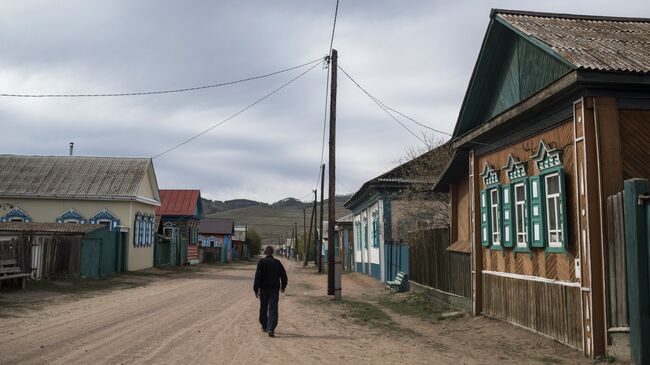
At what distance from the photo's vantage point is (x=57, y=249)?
2248 cm

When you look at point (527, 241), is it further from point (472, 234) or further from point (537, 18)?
point (537, 18)

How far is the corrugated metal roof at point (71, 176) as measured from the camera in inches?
1214

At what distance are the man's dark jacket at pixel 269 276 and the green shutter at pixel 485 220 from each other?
4.76 m

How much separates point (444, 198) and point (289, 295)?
28.3 feet

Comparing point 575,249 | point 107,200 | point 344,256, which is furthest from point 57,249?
point 344,256

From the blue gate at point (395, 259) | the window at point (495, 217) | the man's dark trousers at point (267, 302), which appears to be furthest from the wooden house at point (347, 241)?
the man's dark trousers at point (267, 302)

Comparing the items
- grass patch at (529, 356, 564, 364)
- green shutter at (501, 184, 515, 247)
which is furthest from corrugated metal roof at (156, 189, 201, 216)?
grass patch at (529, 356, 564, 364)

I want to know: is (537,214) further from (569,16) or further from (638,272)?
(569,16)

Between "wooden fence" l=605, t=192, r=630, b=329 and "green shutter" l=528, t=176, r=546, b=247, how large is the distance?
Answer: 6.35 ft

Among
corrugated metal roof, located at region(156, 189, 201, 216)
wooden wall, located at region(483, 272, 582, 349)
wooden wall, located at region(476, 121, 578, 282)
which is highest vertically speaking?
corrugated metal roof, located at region(156, 189, 201, 216)

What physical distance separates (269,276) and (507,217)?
4976 millimetres

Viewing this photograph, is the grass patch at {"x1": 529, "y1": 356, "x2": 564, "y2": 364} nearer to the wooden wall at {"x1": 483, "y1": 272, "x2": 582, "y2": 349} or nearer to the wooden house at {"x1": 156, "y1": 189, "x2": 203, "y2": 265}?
the wooden wall at {"x1": 483, "y1": 272, "x2": 582, "y2": 349}

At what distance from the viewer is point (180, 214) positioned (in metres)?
48.2

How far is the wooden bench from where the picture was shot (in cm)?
1747
